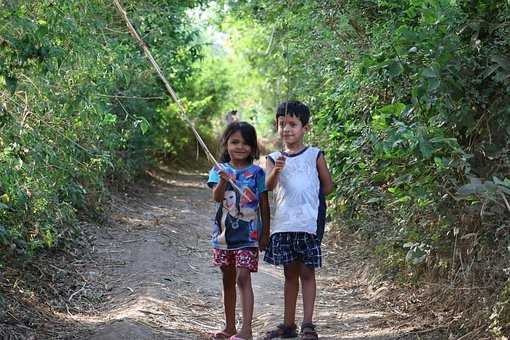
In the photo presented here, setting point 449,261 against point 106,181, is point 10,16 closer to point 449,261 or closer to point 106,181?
point 449,261

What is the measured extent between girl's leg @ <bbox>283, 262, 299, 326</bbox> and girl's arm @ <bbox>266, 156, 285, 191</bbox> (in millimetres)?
569

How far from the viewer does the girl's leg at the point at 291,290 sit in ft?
18.0

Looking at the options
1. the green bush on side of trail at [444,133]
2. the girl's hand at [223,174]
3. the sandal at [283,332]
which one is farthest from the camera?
the sandal at [283,332]

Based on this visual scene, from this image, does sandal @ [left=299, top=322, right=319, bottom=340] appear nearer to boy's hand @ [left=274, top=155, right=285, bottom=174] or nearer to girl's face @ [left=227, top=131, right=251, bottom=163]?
boy's hand @ [left=274, top=155, right=285, bottom=174]

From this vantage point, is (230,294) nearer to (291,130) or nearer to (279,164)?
(279,164)

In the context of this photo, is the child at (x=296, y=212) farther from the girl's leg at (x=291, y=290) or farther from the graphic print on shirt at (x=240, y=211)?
the graphic print on shirt at (x=240, y=211)

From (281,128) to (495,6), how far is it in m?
1.66

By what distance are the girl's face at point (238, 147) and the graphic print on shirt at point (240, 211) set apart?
3.3 inches

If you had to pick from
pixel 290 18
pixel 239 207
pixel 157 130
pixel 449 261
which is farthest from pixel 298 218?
pixel 157 130

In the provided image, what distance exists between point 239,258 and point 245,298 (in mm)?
280

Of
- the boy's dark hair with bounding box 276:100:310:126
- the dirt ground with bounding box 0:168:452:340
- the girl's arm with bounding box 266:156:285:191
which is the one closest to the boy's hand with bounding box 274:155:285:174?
the girl's arm with bounding box 266:156:285:191

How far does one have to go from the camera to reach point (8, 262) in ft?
22.0

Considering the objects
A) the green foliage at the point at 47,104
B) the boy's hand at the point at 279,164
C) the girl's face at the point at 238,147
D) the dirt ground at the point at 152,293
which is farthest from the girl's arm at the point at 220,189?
the dirt ground at the point at 152,293

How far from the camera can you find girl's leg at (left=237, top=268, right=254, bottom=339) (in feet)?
17.4
